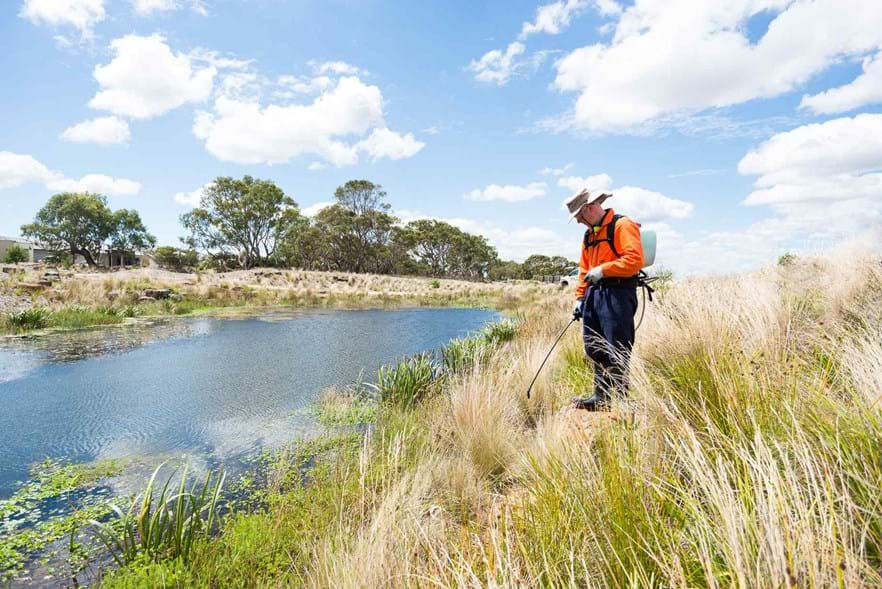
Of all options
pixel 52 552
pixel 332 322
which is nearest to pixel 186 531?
pixel 52 552

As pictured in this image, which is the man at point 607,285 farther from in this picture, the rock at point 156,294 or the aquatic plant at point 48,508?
the rock at point 156,294

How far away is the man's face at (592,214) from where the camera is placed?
319 centimetres

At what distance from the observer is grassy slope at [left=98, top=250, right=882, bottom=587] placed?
3.34 feet

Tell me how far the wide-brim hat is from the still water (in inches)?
128

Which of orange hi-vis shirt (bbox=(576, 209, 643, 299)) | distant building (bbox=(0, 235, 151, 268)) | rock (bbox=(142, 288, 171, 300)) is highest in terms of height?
distant building (bbox=(0, 235, 151, 268))

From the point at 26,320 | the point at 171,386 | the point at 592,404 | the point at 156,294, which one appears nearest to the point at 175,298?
the point at 156,294

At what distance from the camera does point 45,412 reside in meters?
4.64

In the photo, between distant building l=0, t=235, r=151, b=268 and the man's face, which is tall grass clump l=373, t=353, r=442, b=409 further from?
distant building l=0, t=235, r=151, b=268

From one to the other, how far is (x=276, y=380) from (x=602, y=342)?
4.89m

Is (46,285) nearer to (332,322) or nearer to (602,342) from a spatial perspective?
(332,322)

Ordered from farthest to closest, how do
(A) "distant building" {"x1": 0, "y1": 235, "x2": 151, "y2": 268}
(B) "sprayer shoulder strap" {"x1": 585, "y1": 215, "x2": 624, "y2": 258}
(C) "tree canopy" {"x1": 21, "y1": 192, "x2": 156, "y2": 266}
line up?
1. (A) "distant building" {"x1": 0, "y1": 235, "x2": 151, "y2": 268}
2. (C) "tree canopy" {"x1": 21, "y1": 192, "x2": 156, "y2": 266}
3. (B) "sprayer shoulder strap" {"x1": 585, "y1": 215, "x2": 624, "y2": 258}

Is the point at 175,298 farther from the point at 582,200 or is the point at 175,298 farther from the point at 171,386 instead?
Result: the point at 582,200

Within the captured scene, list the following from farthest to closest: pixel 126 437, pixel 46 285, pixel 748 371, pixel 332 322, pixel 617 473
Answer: pixel 46 285 → pixel 332 322 → pixel 126 437 → pixel 748 371 → pixel 617 473

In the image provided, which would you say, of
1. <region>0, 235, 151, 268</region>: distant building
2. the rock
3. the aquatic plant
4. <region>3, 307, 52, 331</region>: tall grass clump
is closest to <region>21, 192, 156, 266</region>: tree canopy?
<region>0, 235, 151, 268</region>: distant building
